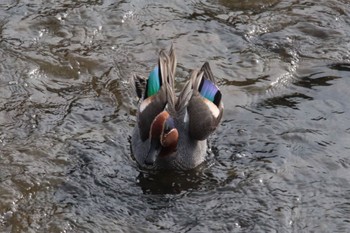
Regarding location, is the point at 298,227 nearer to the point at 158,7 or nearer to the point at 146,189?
the point at 146,189

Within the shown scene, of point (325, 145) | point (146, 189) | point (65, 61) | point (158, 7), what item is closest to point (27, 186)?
point (146, 189)

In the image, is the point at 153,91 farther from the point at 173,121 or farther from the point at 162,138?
the point at 162,138

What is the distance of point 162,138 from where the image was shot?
25.8 feet

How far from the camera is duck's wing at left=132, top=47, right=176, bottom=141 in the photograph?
26.1 ft

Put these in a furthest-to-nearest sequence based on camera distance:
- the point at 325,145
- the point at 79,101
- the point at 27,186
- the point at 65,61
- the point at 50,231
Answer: the point at 65,61
the point at 79,101
the point at 325,145
the point at 27,186
the point at 50,231

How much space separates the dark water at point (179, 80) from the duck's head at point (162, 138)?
26cm

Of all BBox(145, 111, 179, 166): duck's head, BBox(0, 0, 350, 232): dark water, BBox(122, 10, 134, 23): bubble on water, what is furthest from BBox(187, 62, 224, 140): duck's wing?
BBox(122, 10, 134, 23): bubble on water

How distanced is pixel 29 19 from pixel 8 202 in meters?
3.45

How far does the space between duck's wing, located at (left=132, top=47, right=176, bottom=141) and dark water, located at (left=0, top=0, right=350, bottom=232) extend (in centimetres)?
33

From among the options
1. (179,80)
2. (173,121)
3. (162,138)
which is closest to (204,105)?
(173,121)

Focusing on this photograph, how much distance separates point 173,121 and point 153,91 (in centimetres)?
41

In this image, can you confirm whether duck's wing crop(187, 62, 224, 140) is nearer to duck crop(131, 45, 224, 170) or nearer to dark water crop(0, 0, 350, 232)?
duck crop(131, 45, 224, 170)

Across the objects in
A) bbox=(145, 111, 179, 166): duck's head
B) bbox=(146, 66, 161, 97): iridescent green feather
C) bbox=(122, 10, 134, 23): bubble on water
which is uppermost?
bbox=(146, 66, 161, 97): iridescent green feather

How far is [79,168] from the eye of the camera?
778 cm
